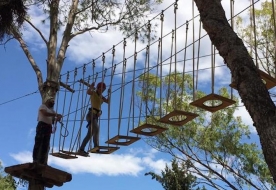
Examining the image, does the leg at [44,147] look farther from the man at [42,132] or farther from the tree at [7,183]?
the tree at [7,183]

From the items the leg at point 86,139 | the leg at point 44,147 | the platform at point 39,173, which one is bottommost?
the platform at point 39,173

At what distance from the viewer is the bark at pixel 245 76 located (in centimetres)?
331

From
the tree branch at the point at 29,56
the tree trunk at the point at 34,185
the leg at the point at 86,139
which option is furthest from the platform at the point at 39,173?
the tree branch at the point at 29,56

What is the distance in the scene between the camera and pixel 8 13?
6.40m

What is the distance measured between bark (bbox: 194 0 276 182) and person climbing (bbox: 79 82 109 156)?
8.39ft

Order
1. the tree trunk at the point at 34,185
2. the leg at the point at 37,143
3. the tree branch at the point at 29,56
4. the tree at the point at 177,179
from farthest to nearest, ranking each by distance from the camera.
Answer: the tree at the point at 177,179
the tree branch at the point at 29,56
the leg at the point at 37,143
the tree trunk at the point at 34,185

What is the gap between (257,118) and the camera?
343 centimetres

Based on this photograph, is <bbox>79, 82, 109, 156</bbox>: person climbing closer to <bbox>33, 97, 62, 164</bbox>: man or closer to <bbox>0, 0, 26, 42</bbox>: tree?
<bbox>33, 97, 62, 164</bbox>: man

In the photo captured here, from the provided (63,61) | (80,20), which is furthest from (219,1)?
(80,20)

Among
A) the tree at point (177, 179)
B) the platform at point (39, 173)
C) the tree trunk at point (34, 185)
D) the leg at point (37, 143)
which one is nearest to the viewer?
the platform at point (39, 173)

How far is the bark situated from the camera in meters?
3.31

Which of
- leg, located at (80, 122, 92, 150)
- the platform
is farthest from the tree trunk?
leg, located at (80, 122, 92, 150)

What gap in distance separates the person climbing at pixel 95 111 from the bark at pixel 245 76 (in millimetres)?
2558

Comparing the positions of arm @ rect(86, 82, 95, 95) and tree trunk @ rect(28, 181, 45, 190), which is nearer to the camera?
Result: tree trunk @ rect(28, 181, 45, 190)
